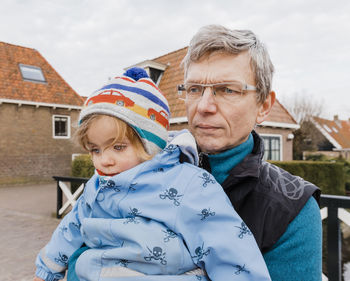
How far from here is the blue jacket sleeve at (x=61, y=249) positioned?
1583 mm

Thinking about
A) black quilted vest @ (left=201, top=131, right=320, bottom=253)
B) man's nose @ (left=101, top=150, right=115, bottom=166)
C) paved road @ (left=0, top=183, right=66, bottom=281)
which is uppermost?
man's nose @ (left=101, top=150, right=115, bottom=166)

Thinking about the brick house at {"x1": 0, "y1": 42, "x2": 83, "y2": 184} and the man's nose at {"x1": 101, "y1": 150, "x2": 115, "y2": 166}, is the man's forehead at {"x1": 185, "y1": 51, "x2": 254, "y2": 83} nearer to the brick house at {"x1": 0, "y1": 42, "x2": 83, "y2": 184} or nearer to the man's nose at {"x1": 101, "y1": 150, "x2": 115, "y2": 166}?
the man's nose at {"x1": 101, "y1": 150, "x2": 115, "y2": 166}

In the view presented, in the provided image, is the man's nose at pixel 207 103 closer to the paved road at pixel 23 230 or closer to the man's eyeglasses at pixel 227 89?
the man's eyeglasses at pixel 227 89

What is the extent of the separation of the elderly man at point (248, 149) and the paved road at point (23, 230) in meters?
4.16

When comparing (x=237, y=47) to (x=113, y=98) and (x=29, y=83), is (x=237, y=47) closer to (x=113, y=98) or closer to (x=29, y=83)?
(x=113, y=98)

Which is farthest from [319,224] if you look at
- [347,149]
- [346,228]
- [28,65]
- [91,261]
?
[347,149]

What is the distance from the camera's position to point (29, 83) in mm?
16094

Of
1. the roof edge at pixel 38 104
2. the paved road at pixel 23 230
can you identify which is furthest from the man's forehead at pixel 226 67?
the roof edge at pixel 38 104

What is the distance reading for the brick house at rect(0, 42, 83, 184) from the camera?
1500 cm

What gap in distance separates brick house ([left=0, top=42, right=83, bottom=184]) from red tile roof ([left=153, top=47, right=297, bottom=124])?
18.9 ft

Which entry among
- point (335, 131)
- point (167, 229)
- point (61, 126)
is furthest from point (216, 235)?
point (335, 131)

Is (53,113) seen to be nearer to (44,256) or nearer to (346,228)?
(346,228)

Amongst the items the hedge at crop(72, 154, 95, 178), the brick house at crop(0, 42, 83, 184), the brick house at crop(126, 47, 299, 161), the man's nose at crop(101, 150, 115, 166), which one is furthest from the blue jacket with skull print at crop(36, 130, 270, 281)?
the brick house at crop(0, 42, 83, 184)

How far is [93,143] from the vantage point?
1.55m
